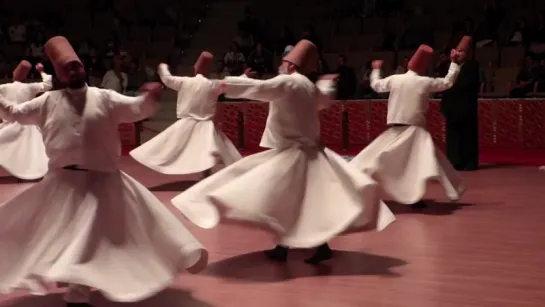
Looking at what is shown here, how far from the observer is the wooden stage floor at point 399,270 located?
456 cm

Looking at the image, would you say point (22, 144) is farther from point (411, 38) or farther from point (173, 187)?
point (411, 38)

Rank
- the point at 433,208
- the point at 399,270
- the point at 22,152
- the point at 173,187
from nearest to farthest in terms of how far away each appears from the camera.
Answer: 1. the point at 399,270
2. the point at 433,208
3. the point at 173,187
4. the point at 22,152

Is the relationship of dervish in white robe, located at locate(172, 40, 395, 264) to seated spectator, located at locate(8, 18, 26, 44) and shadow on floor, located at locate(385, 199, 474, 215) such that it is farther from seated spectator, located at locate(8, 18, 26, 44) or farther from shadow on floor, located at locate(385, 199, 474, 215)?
seated spectator, located at locate(8, 18, 26, 44)

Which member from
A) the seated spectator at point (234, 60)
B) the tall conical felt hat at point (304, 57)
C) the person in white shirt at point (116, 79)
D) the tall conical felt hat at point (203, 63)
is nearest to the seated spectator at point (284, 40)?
the seated spectator at point (234, 60)

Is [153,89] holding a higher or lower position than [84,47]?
higher

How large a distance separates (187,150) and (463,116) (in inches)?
170

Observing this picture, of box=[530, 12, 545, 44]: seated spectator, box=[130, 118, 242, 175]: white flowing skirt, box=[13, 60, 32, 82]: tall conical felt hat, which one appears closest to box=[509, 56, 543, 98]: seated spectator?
box=[530, 12, 545, 44]: seated spectator

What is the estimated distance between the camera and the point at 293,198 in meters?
5.34

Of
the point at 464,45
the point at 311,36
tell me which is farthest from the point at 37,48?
the point at 464,45

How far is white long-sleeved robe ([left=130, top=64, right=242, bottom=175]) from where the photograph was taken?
8.93m

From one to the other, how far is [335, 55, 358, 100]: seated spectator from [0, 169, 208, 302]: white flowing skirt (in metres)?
10.5

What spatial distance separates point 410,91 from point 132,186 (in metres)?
4.05

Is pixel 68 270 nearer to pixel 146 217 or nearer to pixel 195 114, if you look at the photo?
pixel 146 217

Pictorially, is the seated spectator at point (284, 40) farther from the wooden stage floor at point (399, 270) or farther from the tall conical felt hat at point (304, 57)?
the tall conical felt hat at point (304, 57)
